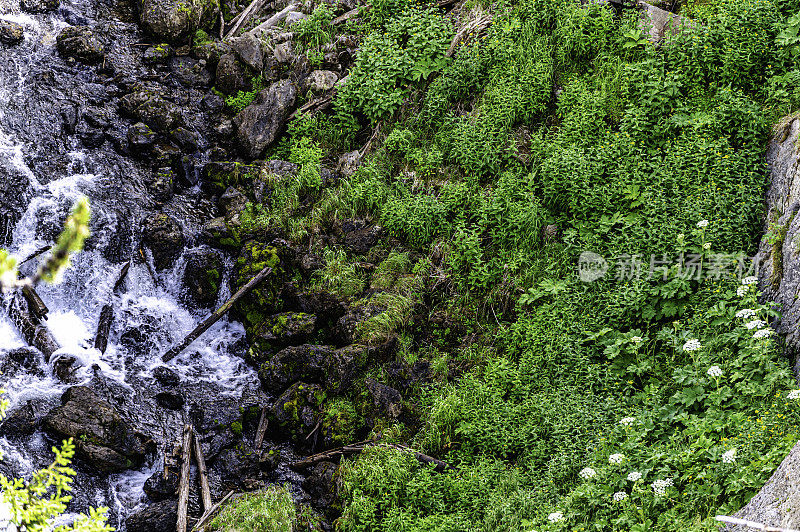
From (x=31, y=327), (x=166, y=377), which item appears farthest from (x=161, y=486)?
(x=31, y=327)

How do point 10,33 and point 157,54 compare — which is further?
point 157,54

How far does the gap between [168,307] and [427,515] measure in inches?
211

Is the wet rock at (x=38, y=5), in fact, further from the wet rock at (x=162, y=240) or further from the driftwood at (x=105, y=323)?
the driftwood at (x=105, y=323)

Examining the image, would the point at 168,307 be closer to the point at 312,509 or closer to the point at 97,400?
the point at 97,400

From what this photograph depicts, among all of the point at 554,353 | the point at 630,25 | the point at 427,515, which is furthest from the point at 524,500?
the point at 630,25

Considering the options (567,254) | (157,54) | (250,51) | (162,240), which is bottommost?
(567,254)

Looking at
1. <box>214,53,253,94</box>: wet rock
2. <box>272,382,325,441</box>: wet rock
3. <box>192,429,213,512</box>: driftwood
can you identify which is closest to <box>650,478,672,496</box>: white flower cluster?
<box>272,382,325,441</box>: wet rock

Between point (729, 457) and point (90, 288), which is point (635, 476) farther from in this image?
point (90, 288)

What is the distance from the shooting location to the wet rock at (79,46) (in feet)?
39.4

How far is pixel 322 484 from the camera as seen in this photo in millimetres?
8039

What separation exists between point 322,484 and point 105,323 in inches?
166

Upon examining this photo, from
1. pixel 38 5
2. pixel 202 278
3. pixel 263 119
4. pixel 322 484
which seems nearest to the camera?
pixel 322 484

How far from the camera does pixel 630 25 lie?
1055 centimetres

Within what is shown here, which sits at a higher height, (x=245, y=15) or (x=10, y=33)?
A: (x=10, y=33)
